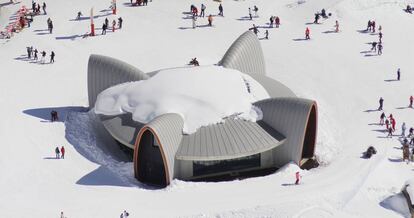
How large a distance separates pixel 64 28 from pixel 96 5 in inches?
235

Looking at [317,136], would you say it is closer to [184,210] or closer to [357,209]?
[357,209]

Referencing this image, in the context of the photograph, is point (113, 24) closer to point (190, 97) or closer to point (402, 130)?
point (190, 97)

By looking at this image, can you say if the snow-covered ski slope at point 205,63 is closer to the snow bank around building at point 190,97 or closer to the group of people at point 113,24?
the group of people at point 113,24

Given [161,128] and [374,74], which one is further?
[374,74]

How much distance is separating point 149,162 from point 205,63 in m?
19.6

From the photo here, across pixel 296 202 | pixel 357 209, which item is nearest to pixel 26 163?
pixel 296 202

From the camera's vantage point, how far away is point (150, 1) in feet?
267

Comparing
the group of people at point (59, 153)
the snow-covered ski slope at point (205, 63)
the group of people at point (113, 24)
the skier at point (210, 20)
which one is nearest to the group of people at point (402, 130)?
the snow-covered ski slope at point (205, 63)

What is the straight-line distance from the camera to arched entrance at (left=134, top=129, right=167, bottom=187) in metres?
51.6

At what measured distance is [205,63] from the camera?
69.7m

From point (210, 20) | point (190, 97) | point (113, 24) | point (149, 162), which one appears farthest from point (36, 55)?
point (149, 162)

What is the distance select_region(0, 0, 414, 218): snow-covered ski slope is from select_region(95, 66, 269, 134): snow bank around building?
3.31m

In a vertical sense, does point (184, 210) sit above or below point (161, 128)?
below

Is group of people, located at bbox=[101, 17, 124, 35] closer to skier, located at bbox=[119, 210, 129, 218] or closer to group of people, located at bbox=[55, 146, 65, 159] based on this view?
group of people, located at bbox=[55, 146, 65, 159]
